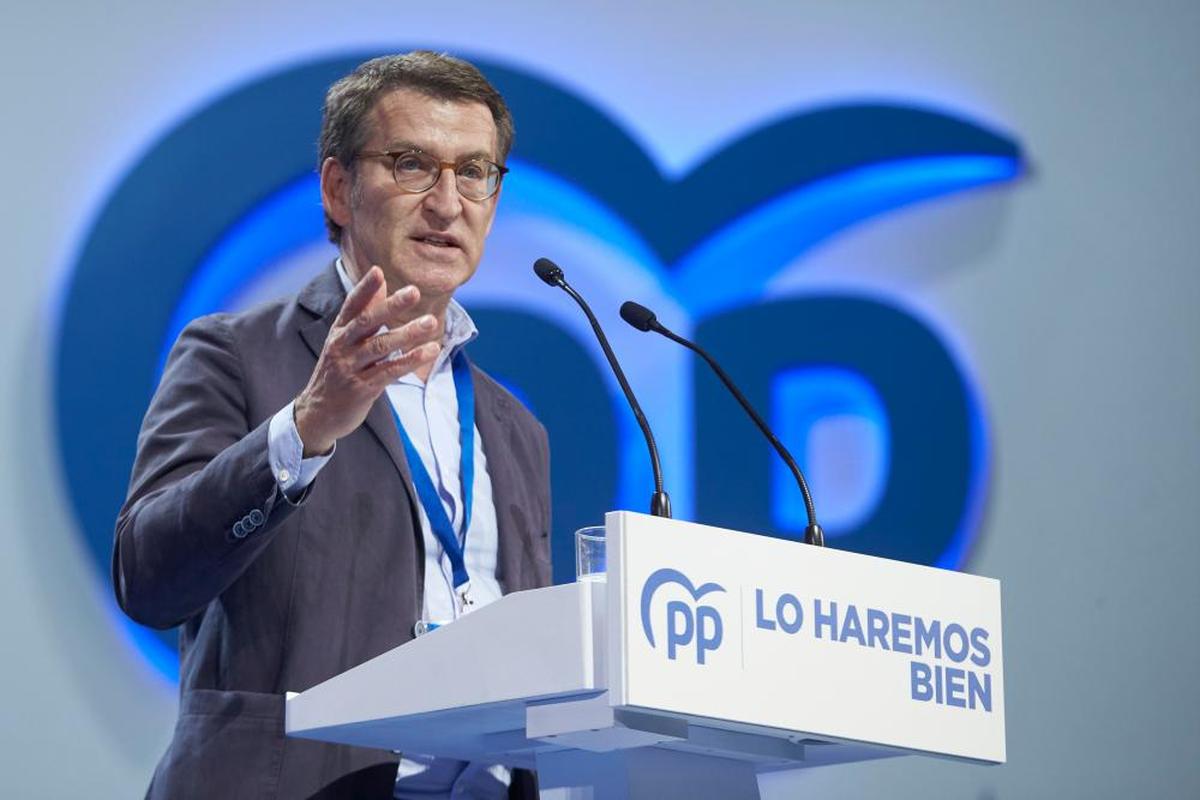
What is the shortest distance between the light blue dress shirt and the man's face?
0.12 meters

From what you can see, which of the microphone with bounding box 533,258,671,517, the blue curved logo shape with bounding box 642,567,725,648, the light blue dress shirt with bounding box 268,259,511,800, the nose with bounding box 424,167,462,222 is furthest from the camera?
the nose with bounding box 424,167,462,222

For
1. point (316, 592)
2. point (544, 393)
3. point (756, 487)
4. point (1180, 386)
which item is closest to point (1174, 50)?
point (1180, 386)

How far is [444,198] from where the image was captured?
8.75 feet

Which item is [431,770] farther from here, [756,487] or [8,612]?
[756,487]

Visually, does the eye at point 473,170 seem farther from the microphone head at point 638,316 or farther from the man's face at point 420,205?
the microphone head at point 638,316

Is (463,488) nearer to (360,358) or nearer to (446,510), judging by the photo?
(446,510)

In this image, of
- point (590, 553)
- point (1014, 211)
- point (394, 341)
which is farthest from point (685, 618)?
point (1014, 211)

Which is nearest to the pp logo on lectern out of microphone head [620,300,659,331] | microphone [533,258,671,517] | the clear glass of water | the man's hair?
microphone [533,258,671,517]

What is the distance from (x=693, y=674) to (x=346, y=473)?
3.10 ft

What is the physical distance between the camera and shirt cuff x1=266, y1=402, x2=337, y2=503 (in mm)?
2018

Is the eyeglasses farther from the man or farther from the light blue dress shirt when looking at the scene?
the light blue dress shirt

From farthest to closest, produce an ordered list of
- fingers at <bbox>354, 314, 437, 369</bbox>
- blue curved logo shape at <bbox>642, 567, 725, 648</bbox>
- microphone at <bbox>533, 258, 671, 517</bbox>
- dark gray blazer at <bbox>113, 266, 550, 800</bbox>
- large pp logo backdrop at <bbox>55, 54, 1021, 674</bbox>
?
large pp logo backdrop at <bbox>55, 54, 1021, 674</bbox>, dark gray blazer at <bbox>113, 266, 550, 800</bbox>, microphone at <bbox>533, 258, 671, 517</bbox>, fingers at <bbox>354, 314, 437, 369</bbox>, blue curved logo shape at <bbox>642, 567, 725, 648</bbox>

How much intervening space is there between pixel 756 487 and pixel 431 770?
2146 mm

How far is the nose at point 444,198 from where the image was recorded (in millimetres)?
2662
